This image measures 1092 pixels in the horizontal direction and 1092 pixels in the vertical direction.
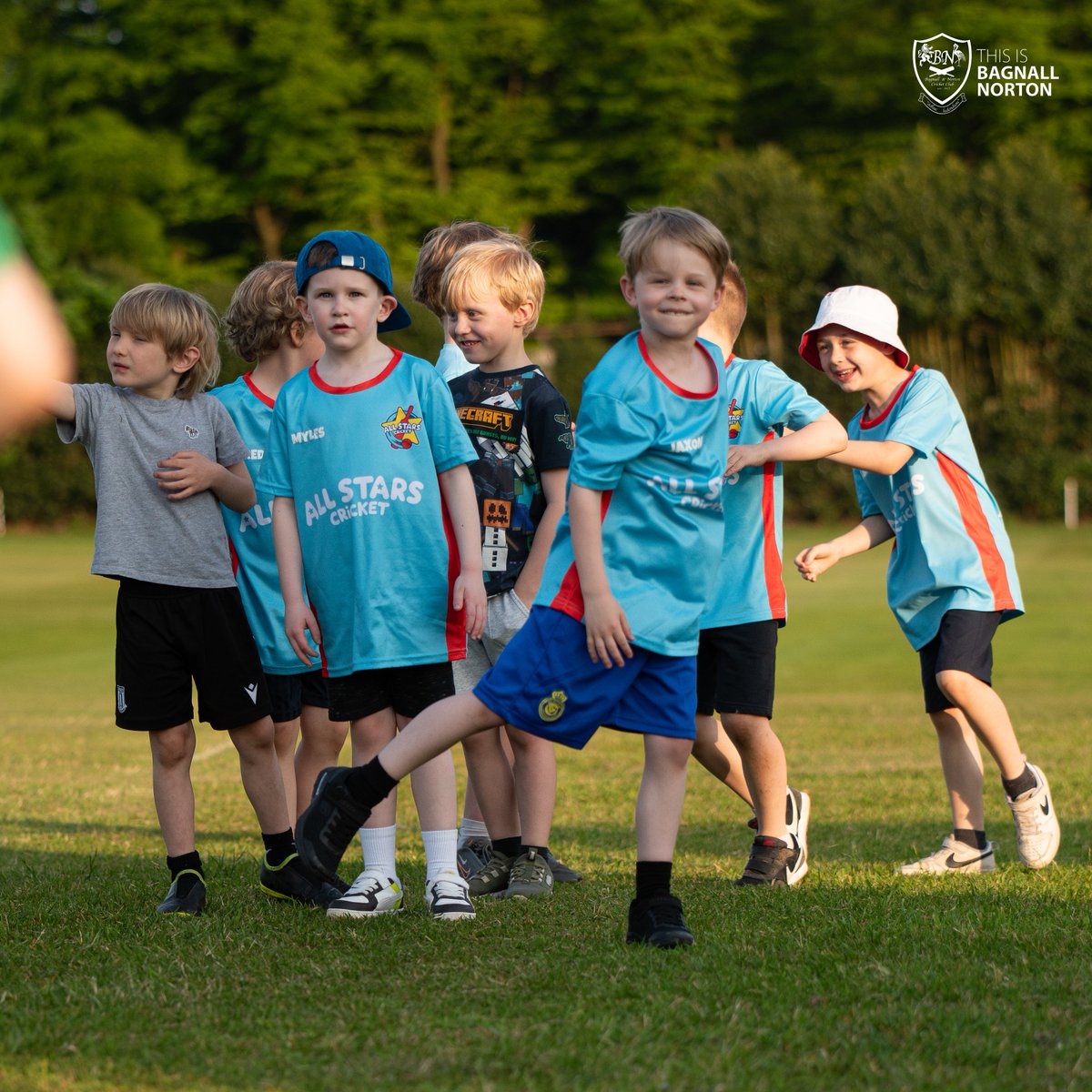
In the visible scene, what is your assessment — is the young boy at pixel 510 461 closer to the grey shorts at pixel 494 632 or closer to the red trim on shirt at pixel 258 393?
the grey shorts at pixel 494 632

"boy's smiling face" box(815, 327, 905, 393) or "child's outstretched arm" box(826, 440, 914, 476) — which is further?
"boy's smiling face" box(815, 327, 905, 393)

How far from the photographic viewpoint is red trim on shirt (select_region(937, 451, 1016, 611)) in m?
5.41

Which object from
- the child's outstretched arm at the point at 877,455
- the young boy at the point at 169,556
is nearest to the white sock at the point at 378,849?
the young boy at the point at 169,556

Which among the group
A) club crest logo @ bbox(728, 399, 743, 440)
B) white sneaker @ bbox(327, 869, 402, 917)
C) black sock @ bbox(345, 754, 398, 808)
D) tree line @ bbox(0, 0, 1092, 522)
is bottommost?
white sneaker @ bbox(327, 869, 402, 917)

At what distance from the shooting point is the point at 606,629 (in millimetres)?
3861

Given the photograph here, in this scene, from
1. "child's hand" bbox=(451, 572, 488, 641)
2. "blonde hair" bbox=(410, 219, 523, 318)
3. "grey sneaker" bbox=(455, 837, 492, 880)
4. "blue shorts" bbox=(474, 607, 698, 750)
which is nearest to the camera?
"blue shorts" bbox=(474, 607, 698, 750)

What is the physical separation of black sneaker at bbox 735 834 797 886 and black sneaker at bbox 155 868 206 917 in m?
1.64

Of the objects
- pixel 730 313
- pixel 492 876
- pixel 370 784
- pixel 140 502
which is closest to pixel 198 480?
pixel 140 502

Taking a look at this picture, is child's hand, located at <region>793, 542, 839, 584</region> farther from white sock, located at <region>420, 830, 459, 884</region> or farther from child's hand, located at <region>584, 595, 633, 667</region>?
white sock, located at <region>420, 830, 459, 884</region>

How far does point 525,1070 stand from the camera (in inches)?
115

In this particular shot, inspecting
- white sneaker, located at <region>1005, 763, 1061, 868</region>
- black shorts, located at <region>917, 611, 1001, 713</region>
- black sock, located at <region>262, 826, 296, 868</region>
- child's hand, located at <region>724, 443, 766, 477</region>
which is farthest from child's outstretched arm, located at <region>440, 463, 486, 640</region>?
white sneaker, located at <region>1005, 763, 1061, 868</region>

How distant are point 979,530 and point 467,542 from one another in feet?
6.57

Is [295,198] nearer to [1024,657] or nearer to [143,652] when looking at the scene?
[1024,657]

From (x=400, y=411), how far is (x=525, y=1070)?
2094 mm
